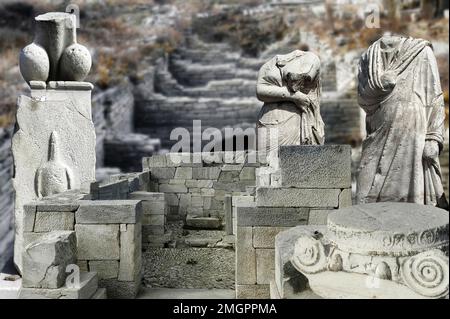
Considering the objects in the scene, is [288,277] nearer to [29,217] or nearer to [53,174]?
[29,217]

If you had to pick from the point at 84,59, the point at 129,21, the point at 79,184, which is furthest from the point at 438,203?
the point at 129,21

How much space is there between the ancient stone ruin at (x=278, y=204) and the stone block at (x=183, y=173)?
1.09 metres

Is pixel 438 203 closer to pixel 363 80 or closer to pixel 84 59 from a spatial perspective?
pixel 363 80

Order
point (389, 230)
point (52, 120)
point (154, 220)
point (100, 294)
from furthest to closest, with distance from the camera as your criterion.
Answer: point (154, 220) < point (52, 120) < point (100, 294) < point (389, 230)

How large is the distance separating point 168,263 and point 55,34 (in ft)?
8.53

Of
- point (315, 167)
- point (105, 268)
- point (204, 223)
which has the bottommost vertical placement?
point (204, 223)

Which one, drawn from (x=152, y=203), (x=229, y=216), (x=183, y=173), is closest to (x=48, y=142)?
(x=152, y=203)

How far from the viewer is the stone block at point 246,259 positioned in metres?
3.14

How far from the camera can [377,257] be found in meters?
2.18

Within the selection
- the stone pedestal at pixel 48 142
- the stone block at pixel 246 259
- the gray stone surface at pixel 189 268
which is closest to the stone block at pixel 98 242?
the gray stone surface at pixel 189 268

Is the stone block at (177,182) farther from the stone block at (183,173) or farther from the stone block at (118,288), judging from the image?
the stone block at (118,288)

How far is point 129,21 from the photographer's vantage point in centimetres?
1560

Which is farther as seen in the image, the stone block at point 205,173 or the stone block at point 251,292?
the stone block at point 205,173

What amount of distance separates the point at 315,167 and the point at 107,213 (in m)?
1.49
